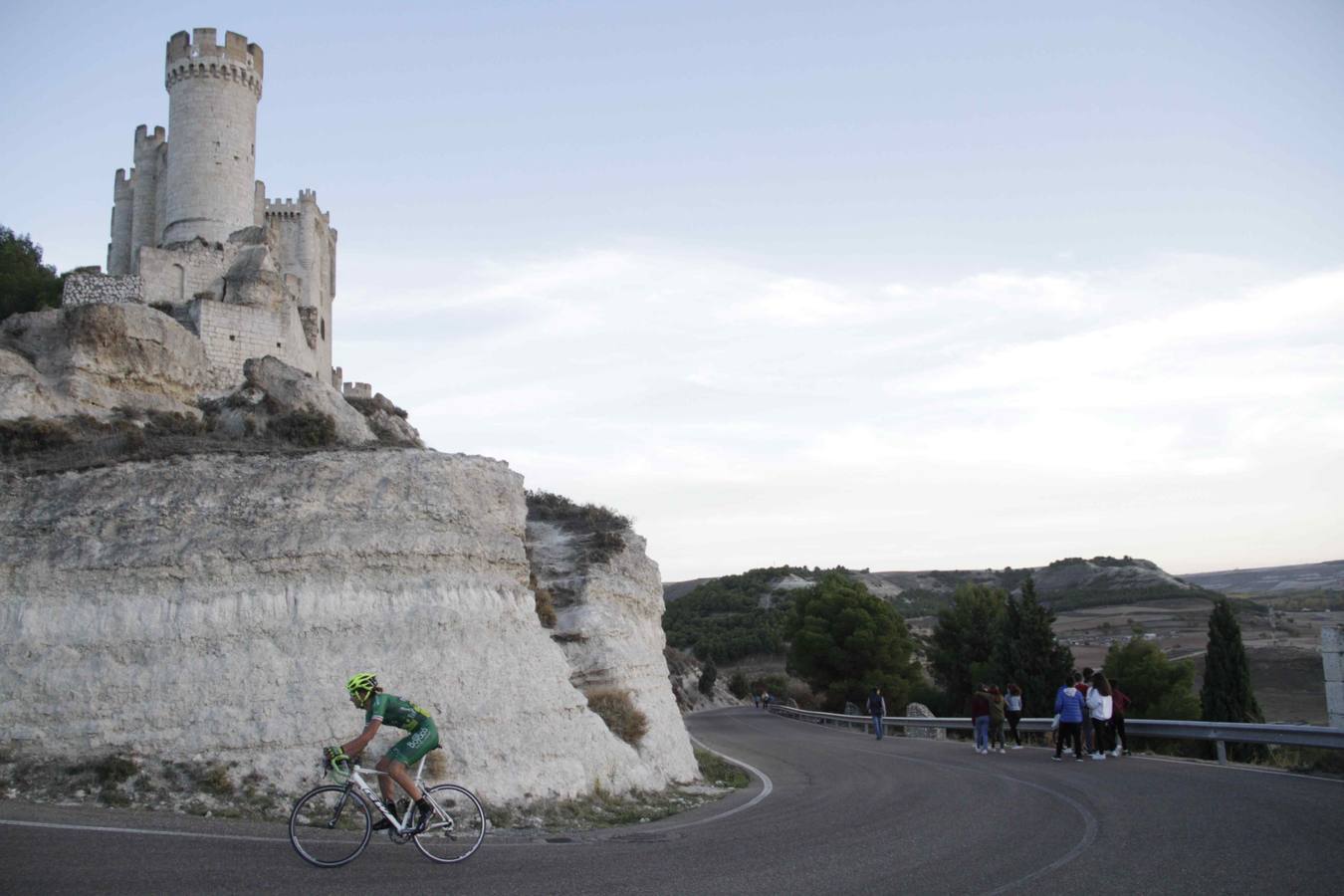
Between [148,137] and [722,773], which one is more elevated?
[148,137]

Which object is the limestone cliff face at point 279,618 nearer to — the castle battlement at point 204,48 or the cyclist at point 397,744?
the cyclist at point 397,744

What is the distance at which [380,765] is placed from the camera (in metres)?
9.48

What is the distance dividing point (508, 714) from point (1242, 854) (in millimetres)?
9697

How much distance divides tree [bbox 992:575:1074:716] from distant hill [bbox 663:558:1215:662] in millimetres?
28517

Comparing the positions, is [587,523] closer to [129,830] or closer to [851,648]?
[129,830]

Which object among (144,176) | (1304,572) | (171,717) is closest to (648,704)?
(171,717)

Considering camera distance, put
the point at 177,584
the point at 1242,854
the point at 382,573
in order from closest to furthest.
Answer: the point at 1242,854 → the point at 177,584 → the point at 382,573

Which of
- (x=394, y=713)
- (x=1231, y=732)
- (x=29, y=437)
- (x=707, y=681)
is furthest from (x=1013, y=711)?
(x=707, y=681)

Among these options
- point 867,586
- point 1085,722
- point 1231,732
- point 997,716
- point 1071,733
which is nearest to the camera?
point 1231,732

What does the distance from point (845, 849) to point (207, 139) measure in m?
41.1

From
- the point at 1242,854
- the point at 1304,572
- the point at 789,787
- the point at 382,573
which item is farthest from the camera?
the point at 1304,572

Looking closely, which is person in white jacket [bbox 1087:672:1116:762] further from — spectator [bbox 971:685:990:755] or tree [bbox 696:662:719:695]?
tree [bbox 696:662:719:695]

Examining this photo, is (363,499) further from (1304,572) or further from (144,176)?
(1304,572)

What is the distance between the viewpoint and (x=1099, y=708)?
57.8 ft
